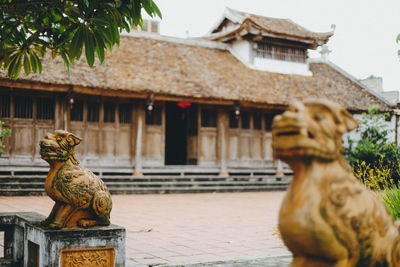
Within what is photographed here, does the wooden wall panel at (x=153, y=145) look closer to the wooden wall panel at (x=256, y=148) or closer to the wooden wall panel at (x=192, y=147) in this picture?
the wooden wall panel at (x=192, y=147)

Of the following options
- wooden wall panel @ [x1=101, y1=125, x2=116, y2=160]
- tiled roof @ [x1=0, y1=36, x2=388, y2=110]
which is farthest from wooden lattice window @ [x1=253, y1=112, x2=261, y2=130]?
wooden wall panel @ [x1=101, y1=125, x2=116, y2=160]

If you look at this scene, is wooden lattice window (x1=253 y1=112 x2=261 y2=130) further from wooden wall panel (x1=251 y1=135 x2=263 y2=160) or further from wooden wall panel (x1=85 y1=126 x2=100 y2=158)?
wooden wall panel (x1=85 y1=126 x2=100 y2=158)

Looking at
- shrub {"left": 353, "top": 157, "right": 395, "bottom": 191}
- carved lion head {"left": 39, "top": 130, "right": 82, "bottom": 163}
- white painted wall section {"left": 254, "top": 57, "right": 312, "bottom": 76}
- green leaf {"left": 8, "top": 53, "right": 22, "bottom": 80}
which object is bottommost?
shrub {"left": 353, "top": 157, "right": 395, "bottom": 191}

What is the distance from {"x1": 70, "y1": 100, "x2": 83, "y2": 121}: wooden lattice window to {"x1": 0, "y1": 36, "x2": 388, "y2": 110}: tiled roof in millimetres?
1093

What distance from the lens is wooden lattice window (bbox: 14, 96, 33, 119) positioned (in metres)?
14.1

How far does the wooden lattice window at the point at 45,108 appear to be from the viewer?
47.2ft

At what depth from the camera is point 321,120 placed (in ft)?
6.72

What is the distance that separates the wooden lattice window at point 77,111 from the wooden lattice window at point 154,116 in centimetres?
222

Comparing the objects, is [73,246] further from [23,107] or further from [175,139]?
[175,139]

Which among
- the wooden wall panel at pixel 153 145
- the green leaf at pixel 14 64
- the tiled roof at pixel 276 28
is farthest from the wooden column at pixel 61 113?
the green leaf at pixel 14 64

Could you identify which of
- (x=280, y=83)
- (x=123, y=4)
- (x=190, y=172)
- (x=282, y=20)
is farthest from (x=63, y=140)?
(x=282, y=20)

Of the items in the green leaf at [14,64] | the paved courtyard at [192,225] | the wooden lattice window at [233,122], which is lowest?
the paved courtyard at [192,225]

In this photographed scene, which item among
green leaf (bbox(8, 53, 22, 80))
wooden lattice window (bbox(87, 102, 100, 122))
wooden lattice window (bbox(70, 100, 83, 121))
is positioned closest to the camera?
green leaf (bbox(8, 53, 22, 80))

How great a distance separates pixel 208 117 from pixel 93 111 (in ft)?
13.4
